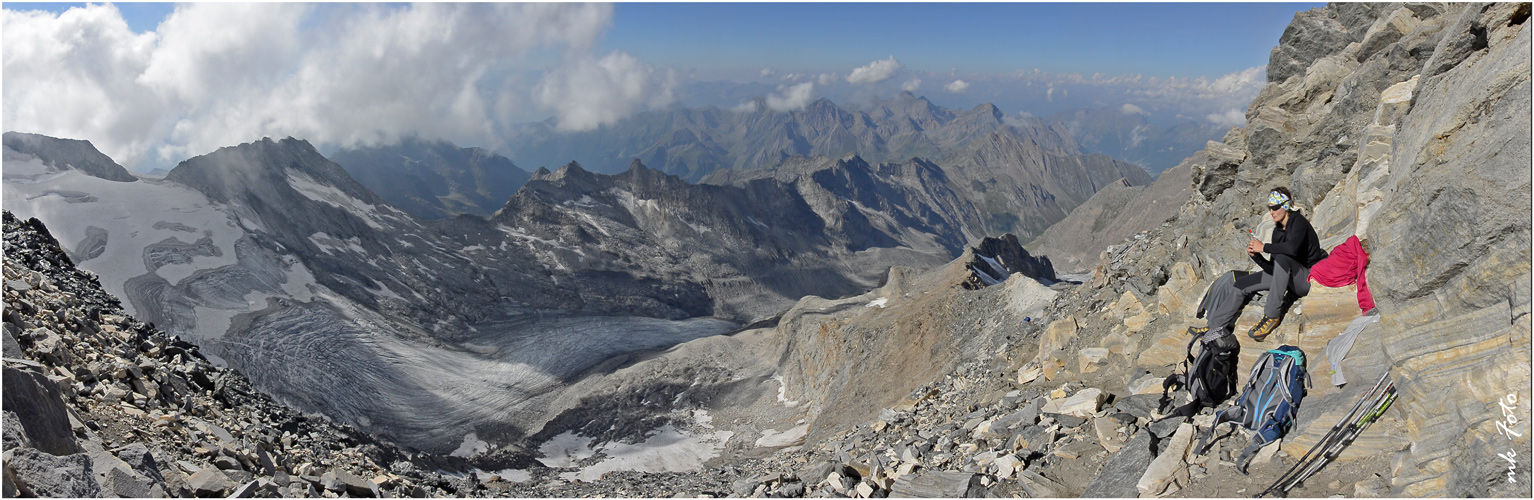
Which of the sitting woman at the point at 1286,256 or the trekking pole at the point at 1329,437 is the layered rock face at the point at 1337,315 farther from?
the sitting woman at the point at 1286,256

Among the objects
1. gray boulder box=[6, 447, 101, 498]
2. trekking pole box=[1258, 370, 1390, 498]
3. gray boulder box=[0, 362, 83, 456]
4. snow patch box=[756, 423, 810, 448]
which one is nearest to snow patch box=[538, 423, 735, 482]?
snow patch box=[756, 423, 810, 448]

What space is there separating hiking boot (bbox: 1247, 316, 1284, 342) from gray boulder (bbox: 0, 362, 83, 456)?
64.7 ft

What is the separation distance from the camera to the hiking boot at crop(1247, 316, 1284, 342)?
459 inches

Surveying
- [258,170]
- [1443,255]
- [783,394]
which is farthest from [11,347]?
[258,170]

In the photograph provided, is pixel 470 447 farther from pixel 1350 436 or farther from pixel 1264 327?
pixel 1350 436

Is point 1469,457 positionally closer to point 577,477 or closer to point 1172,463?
point 1172,463

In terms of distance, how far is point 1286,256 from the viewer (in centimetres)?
1166

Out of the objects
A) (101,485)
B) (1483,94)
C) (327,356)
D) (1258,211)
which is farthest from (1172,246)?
(327,356)

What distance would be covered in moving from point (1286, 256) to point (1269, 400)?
3.02 metres

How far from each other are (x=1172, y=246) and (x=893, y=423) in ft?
33.7

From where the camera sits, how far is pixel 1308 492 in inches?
334

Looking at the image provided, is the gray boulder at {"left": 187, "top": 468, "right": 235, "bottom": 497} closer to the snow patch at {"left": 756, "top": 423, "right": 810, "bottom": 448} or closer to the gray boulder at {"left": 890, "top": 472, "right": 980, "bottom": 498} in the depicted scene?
the gray boulder at {"left": 890, "top": 472, "right": 980, "bottom": 498}

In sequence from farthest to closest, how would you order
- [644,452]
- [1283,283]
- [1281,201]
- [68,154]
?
[68,154] < [644,452] < [1283,283] < [1281,201]

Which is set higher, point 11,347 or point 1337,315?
point 11,347
